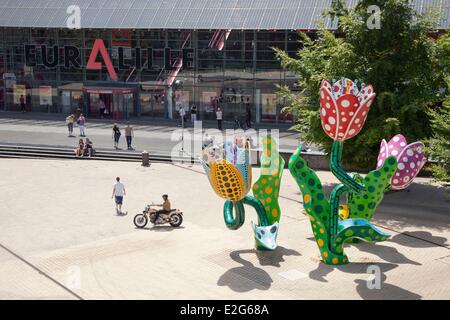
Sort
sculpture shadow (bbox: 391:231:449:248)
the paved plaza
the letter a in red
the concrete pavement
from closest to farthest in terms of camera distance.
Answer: the paved plaza, sculpture shadow (bbox: 391:231:449:248), the concrete pavement, the letter a in red

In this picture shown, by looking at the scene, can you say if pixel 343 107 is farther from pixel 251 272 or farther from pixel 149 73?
pixel 149 73

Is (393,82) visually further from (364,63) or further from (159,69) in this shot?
(159,69)

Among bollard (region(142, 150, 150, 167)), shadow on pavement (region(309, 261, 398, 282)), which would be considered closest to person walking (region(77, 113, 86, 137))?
bollard (region(142, 150, 150, 167))

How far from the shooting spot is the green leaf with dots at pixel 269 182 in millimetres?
17330

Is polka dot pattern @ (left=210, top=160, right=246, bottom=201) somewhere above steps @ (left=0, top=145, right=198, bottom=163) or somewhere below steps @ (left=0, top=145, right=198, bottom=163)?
above

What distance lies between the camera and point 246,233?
64.3 ft

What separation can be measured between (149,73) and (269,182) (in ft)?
92.4

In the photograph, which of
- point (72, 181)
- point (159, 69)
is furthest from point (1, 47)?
point (72, 181)

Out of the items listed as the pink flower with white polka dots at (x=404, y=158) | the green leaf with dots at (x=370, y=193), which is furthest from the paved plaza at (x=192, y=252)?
the pink flower with white polka dots at (x=404, y=158)

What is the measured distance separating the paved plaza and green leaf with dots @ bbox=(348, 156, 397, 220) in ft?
3.70

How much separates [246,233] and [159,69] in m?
26.0

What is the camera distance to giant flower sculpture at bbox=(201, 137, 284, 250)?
16297 millimetres

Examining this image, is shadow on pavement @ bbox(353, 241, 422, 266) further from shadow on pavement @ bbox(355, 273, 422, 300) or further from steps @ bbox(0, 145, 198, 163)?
steps @ bbox(0, 145, 198, 163)
